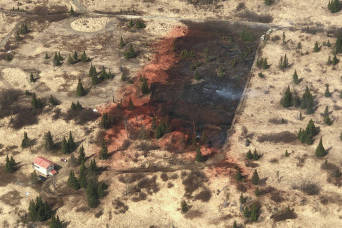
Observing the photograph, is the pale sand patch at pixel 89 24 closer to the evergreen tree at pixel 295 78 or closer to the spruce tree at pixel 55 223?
the evergreen tree at pixel 295 78

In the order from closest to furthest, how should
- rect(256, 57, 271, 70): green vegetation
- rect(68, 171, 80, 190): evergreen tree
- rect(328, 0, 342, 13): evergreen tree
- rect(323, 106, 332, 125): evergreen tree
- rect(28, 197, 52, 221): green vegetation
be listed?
rect(28, 197, 52, 221): green vegetation
rect(68, 171, 80, 190): evergreen tree
rect(323, 106, 332, 125): evergreen tree
rect(256, 57, 271, 70): green vegetation
rect(328, 0, 342, 13): evergreen tree

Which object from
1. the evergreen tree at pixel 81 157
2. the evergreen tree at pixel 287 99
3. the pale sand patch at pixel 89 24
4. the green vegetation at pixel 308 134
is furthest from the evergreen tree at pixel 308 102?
the pale sand patch at pixel 89 24

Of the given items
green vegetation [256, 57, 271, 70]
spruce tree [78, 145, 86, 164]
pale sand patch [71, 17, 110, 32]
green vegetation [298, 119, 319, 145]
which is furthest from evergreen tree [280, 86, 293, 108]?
pale sand patch [71, 17, 110, 32]

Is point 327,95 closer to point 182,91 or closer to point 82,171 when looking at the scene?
point 182,91

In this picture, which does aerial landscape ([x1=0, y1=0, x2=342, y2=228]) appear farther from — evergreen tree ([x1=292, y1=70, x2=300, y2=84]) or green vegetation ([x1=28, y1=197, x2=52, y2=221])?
evergreen tree ([x1=292, y1=70, x2=300, y2=84])

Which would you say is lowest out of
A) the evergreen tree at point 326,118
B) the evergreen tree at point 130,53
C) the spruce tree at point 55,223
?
the spruce tree at point 55,223

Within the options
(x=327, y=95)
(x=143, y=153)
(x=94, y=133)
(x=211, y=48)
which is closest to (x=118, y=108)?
(x=94, y=133)
